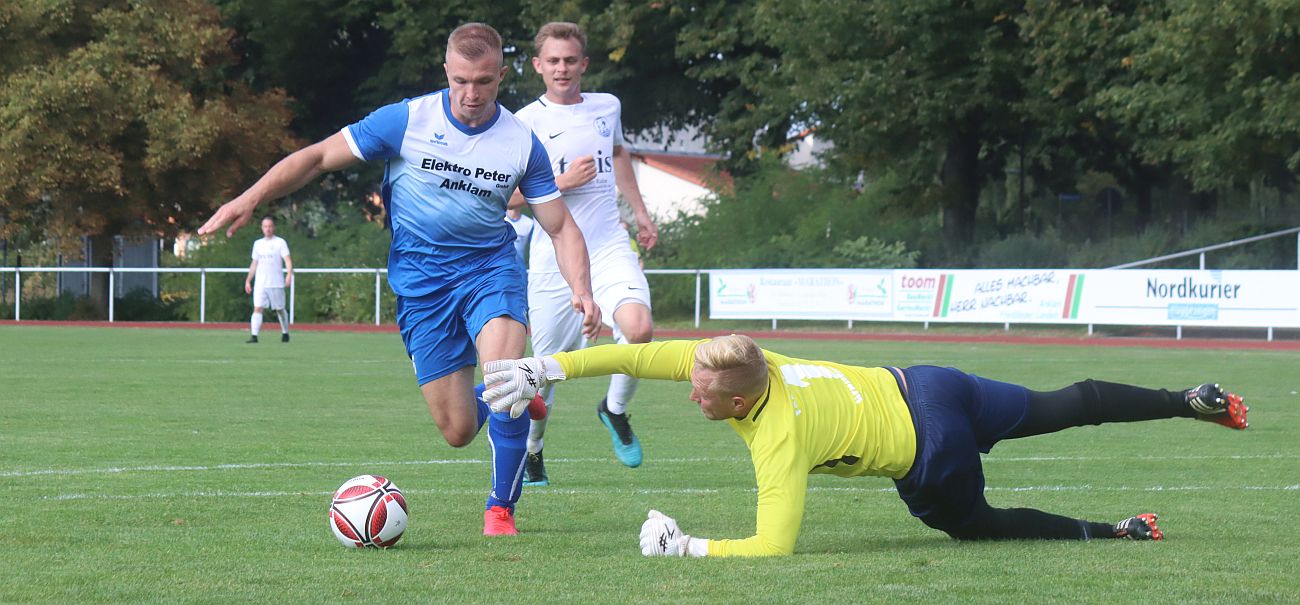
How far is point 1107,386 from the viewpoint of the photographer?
20.1ft

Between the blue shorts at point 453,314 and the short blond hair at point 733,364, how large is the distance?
5.07 ft

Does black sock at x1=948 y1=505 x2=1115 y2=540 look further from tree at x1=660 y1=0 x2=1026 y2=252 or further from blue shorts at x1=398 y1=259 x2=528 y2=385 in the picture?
tree at x1=660 y1=0 x2=1026 y2=252

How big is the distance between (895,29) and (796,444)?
28.8 m

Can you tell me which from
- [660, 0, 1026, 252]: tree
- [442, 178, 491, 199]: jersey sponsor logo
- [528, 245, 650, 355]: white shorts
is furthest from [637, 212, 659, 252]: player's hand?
[660, 0, 1026, 252]: tree

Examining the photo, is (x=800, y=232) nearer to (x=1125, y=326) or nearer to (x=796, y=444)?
(x=1125, y=326)

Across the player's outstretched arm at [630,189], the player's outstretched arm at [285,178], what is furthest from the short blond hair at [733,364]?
the player's outstretched arm at [630,189]

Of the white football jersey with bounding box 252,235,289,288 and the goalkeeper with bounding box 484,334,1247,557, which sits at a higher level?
the white football jersey with bounding box 252,235,289,288

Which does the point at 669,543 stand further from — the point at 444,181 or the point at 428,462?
the point at 428,462

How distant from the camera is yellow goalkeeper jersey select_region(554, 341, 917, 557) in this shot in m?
5.49

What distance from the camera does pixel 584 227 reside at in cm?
922

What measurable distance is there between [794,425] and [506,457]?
5.24 ft

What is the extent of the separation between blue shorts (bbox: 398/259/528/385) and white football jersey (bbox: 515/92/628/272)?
2.12 metres

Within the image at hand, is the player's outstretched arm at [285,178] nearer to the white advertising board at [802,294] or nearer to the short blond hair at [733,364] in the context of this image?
the short blond hair at [733,364]

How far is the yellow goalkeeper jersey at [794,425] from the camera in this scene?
5492 mm
